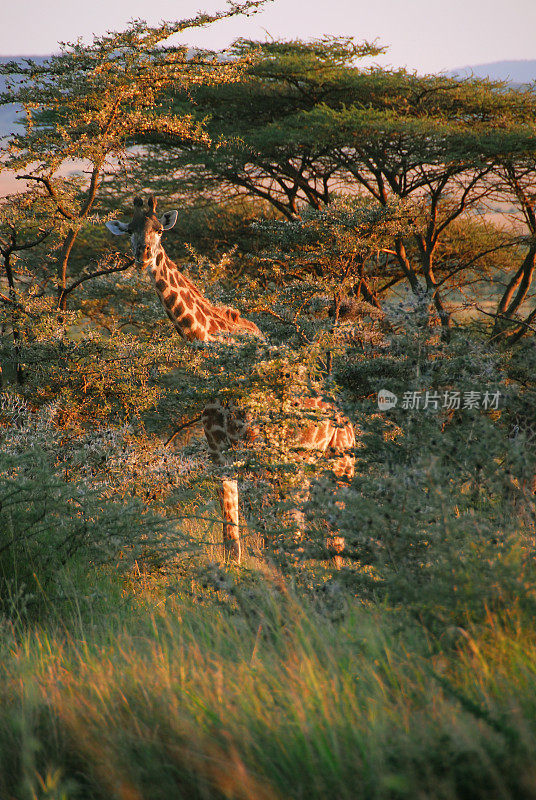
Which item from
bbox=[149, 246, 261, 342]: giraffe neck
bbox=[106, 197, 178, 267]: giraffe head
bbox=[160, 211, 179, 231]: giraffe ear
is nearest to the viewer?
bbox=[106, 197, 178, 267]: giraffe head

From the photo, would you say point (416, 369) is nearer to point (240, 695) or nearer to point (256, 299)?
point (240, 695)

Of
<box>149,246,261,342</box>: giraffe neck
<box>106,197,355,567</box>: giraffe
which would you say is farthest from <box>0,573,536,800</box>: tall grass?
<box>149,246,261,342</box>: giraffe neck

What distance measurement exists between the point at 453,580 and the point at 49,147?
8.42m

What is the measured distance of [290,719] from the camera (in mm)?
2213

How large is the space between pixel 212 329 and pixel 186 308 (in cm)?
51

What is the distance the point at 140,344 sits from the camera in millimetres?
8812

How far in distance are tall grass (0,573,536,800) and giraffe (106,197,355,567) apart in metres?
3.50

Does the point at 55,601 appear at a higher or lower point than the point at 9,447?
lower

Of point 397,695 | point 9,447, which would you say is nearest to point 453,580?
point 397,695

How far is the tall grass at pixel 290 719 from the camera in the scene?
1.82 meters

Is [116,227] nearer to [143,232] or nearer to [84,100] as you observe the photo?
[143,232]

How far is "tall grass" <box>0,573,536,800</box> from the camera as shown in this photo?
71.6 inches

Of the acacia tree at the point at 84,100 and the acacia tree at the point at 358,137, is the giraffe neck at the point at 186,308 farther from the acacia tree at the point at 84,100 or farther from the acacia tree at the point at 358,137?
the acacia tree at the point at 358,137

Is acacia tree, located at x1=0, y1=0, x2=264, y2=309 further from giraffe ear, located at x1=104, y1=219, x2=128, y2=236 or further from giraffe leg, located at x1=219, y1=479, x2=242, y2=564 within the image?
giraffe leg, located at x1=219, y1=479, x2=242, y2=564
